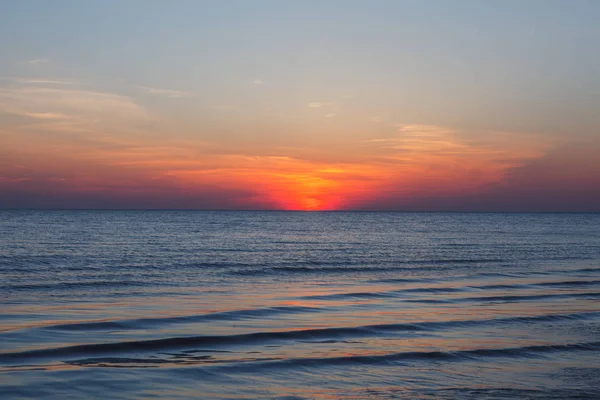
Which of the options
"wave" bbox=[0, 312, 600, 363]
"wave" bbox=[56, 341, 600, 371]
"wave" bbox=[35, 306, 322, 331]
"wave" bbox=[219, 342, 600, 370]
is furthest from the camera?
"wave" bbox=[35, 306, 322, 331]

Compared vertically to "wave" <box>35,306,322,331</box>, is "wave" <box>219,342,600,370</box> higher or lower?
lower

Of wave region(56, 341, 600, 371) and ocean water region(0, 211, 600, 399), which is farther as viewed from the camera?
wave region(56, 341, 600, 371)

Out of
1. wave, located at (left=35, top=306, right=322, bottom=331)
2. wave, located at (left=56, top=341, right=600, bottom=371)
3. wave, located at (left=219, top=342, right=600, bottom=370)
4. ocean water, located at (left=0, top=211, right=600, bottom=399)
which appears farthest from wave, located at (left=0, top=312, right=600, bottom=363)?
wave, located at (left=219, top=342, right=600, bottom=370)

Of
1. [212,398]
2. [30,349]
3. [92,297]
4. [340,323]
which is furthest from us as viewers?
[92,297]

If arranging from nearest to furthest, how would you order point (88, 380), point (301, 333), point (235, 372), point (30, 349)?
point (88, 380) → point (235, 372) → point (30, 349) → point (301, 333)

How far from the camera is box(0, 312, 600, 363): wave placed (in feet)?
47.2

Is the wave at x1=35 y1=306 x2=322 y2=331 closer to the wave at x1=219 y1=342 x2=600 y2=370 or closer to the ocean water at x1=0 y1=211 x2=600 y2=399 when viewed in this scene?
the ocean water at x1=0 y1=211 x2=600 y2=399

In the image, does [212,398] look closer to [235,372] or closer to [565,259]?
[235,372]

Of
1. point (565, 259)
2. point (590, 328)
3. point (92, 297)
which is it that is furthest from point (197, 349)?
point (565, 259)

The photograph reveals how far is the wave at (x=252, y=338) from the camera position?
1438cm

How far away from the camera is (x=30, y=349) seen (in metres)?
14.5

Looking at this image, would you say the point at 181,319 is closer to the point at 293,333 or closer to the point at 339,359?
the point at 293,333

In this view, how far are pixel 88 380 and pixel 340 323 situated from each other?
340 inches

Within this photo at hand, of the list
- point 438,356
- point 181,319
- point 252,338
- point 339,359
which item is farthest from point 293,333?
point 438,356
